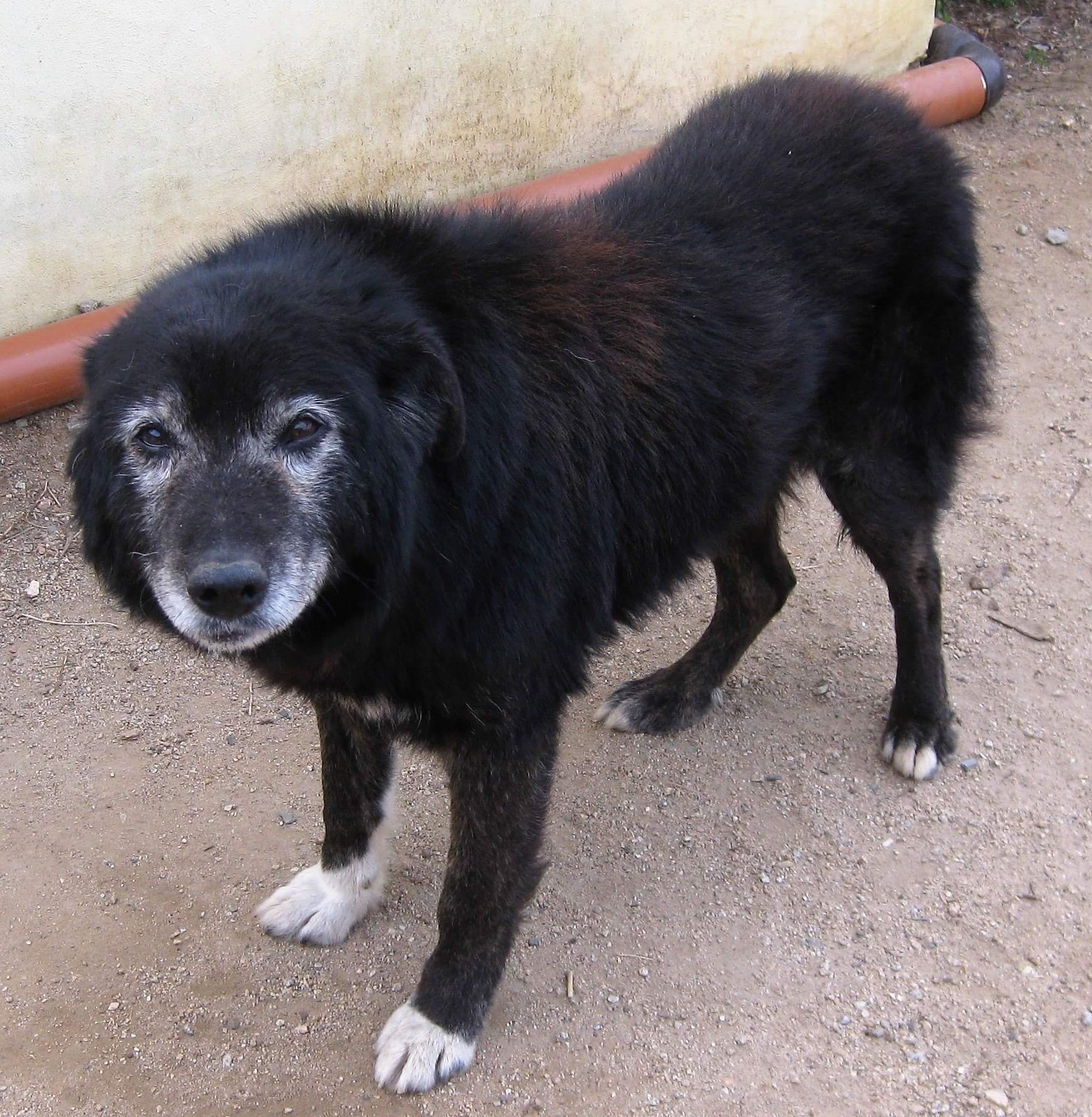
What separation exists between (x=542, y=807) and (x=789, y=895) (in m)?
0.90

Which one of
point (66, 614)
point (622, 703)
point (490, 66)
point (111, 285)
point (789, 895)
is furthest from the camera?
point (490, 66)

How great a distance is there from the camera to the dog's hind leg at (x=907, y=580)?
3.62 meters

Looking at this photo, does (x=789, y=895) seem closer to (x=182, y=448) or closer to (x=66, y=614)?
(x=182, y=448)

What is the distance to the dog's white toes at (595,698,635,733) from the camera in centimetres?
399

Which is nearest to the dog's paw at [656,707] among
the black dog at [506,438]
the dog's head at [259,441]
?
A: the black dog at [506,438]

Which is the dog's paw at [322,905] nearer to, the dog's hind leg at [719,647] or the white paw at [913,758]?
the dog's hind leg at [719,647]

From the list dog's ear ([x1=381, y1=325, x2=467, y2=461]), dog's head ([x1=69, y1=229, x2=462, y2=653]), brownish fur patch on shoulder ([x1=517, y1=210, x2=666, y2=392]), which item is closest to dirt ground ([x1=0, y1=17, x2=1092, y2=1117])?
brownish fur patch on shoulder ([x1=517, y1=210, x2=666, y2=392])

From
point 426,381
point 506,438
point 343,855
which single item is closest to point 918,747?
point 343,855

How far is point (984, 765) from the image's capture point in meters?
3.79

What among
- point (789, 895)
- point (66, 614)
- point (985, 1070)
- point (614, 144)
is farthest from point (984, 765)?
point (614, 144)

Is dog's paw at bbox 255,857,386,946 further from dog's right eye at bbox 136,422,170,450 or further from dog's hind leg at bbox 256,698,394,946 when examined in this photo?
dog's right eye at bbox 136,422,170,450

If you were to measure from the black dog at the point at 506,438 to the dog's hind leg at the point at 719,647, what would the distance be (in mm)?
285

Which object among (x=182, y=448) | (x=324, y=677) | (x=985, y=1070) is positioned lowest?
(x=985, y=1070)

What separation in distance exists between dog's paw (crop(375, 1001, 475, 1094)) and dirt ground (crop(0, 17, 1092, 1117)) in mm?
46
